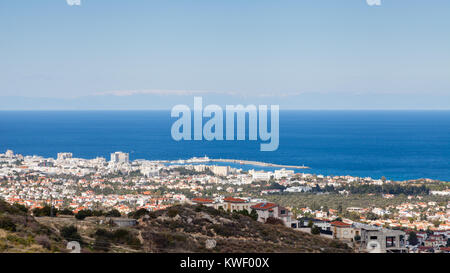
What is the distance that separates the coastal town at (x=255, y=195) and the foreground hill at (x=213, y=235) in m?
1.38

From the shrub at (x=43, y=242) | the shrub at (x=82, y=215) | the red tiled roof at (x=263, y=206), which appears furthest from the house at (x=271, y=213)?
the shrub at (x=43, y=242)

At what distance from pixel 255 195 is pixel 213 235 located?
10402 mm

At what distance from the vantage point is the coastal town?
8.95 metres

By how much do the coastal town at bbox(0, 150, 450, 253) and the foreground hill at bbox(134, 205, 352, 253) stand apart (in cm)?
138

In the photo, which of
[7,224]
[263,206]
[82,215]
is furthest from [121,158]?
[7,224]

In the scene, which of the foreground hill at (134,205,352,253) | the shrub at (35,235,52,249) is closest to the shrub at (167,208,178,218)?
the foreground hill at (134,205,352,253)

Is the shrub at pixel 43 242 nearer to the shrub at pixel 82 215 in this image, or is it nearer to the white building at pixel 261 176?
the shrub at pixel 82 215

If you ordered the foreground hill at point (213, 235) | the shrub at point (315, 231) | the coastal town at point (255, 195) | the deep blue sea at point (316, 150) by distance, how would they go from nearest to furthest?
the foreground hill at point (213, 235), the shrub at point (315, 231), the coastal town at point (255, 195), the deep blue sea at point (316, 150)

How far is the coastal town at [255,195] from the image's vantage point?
8945 mm

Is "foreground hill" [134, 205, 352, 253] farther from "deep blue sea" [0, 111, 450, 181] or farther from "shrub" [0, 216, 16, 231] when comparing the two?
"deep blue sea" [0, 111, 450, 181]

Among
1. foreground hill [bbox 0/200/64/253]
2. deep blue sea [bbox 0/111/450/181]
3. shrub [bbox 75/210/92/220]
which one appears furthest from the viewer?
deep blue sea [bbox 0/111/450/181]

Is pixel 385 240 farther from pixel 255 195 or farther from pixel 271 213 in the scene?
pixel 255 195

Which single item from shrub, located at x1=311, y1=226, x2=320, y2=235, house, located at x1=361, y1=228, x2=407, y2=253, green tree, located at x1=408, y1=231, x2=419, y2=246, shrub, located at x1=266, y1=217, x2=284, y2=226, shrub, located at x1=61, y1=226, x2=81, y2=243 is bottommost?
green tree, located at x1=408, y1=231, x2=419, y2=246

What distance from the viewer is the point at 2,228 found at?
13.3 ft
